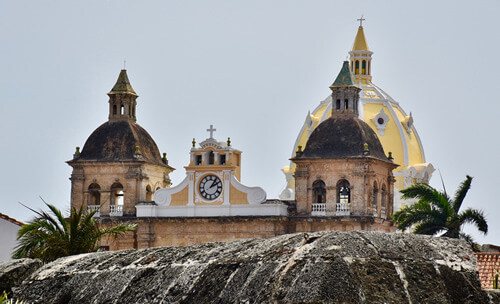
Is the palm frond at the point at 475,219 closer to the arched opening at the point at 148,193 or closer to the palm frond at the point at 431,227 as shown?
the palm frond at the point at 431,227

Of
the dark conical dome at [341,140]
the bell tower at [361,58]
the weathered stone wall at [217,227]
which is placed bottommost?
the weathered stone wall at [217,227]

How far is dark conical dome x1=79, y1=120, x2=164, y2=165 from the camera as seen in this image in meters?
59.2

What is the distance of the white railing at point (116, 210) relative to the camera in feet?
193

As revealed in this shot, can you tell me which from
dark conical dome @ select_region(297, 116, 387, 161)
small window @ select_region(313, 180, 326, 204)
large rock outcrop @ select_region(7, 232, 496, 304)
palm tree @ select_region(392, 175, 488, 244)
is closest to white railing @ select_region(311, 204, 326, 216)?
small window @ select_region(313, 180, 326, 204)

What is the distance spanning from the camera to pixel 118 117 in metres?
60.0

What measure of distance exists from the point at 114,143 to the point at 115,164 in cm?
99

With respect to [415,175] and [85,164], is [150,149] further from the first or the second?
[415,175]

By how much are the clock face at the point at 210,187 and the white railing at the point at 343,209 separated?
5.15 m

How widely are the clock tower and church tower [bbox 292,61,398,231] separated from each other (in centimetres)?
155

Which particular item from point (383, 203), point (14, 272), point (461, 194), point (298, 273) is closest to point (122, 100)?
point (383, 203)

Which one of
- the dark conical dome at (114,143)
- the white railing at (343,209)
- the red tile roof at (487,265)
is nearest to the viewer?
the red tile roof at (487,265)

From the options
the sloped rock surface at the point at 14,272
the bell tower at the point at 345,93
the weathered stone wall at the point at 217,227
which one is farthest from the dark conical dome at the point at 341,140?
the sloped rock surface at the point at 14,272

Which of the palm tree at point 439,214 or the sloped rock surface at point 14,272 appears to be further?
the palm tree at point 439,214

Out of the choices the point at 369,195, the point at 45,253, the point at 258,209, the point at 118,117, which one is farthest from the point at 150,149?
the point at 45,253
